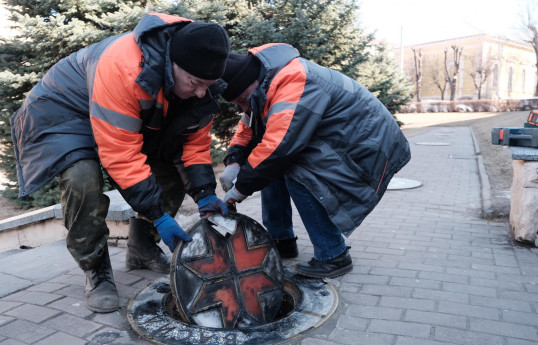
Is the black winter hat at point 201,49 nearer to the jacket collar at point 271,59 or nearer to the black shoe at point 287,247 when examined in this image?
the jacket collar at point 271,59

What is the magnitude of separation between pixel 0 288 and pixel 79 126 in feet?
4.20

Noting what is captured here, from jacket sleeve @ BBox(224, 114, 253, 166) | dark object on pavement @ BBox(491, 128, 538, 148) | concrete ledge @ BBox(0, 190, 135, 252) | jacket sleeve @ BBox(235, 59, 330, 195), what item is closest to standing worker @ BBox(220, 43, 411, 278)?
jacket sleeve @ BBox(235, 59, 330, 195)

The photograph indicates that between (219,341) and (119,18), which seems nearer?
(219,341)

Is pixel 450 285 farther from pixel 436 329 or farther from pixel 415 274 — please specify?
pixel 436 329

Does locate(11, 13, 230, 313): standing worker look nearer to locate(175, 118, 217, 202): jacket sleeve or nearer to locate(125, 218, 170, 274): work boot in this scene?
locate(175, 118, 217, 202): jacket sleeve

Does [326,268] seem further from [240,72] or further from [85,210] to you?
[85,210]

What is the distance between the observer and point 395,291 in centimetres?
265

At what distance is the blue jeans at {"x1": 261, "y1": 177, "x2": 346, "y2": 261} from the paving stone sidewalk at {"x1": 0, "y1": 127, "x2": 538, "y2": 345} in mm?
203

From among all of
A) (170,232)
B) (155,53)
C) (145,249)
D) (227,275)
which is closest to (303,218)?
(227,275)

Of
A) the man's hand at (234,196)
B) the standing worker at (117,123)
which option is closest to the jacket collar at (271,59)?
the standing worker at (117,123)

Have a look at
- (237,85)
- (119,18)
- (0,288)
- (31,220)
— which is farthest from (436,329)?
(119,18)

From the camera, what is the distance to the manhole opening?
2500mm

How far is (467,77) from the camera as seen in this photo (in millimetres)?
48031

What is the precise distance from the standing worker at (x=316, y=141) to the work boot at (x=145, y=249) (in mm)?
773
